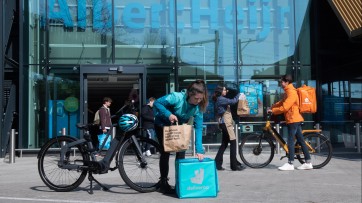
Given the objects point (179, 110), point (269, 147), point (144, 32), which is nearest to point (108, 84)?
point (144, 32)

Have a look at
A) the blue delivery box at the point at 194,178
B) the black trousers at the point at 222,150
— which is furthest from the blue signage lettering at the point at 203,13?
the blue delivery box at the point at 194,178

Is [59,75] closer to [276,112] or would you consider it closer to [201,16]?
[201,16]

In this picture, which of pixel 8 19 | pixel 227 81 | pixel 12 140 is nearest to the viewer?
pixel 12 140

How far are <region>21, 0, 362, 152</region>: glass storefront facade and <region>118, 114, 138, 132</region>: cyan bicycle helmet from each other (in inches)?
307

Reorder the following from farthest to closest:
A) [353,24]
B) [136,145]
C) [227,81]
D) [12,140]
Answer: [227,81] → [353,24] → [12,140] → [136,145]

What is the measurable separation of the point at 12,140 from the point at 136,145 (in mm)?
6141

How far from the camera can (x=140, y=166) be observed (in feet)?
20.3

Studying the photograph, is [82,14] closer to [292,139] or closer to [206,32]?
[206,32]

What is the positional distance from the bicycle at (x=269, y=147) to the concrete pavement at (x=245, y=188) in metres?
0.22

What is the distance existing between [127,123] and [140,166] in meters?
0.61

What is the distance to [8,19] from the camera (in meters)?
13.4

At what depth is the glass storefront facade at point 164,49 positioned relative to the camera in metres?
13.8

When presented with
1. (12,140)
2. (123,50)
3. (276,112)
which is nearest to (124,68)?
(123,50)

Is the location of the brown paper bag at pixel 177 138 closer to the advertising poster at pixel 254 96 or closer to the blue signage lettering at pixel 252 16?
the advertising poster at pixel 254 96
